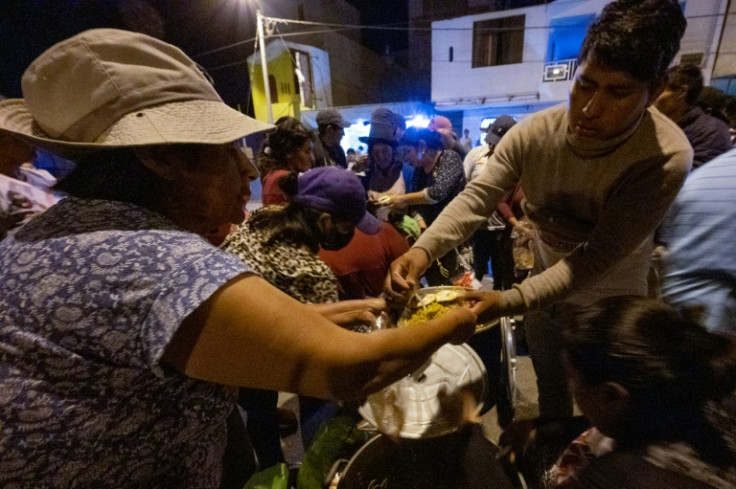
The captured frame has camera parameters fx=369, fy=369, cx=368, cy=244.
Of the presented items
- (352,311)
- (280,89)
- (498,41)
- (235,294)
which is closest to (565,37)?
(498,41)

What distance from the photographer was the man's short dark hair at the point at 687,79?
3.04 meters

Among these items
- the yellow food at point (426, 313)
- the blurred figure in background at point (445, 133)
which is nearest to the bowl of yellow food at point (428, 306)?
the yellow food at point (426, 313)

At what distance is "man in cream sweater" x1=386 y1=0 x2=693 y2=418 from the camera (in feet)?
4.68

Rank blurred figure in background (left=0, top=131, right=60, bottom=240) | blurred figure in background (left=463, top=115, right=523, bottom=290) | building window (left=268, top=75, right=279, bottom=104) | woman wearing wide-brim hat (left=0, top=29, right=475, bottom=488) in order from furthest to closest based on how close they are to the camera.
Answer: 1. building window (left=268, top=75, right=279, bottom=104)
2. blurred figure in background (left=463, top=115, right=523, bottom=290)
3. blurred figure in background (left=0, top=131, right=60, bottom=240)
4. woman wearing wide-brim hat (left=0, top=29, right=475, bottom=488)

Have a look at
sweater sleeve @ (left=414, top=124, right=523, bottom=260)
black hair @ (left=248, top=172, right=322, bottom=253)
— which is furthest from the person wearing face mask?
sweater sleeve @ (left=414, top=124, right=523, bottom=260)

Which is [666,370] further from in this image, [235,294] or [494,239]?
[494,239]

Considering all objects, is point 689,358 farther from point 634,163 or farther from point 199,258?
point 199,258

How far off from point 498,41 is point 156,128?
1837 centimetres

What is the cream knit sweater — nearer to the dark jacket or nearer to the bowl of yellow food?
the bowl of yellow food

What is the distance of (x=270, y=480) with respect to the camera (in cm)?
175

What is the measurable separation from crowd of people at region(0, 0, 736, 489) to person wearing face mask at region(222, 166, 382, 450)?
0.03m

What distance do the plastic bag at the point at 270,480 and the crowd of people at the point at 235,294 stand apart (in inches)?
6.8

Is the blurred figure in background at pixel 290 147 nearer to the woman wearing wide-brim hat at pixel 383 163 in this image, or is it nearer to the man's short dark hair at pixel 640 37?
the woman wearing wide-brim hat at pixel 383 163

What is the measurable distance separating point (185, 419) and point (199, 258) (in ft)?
1.76
